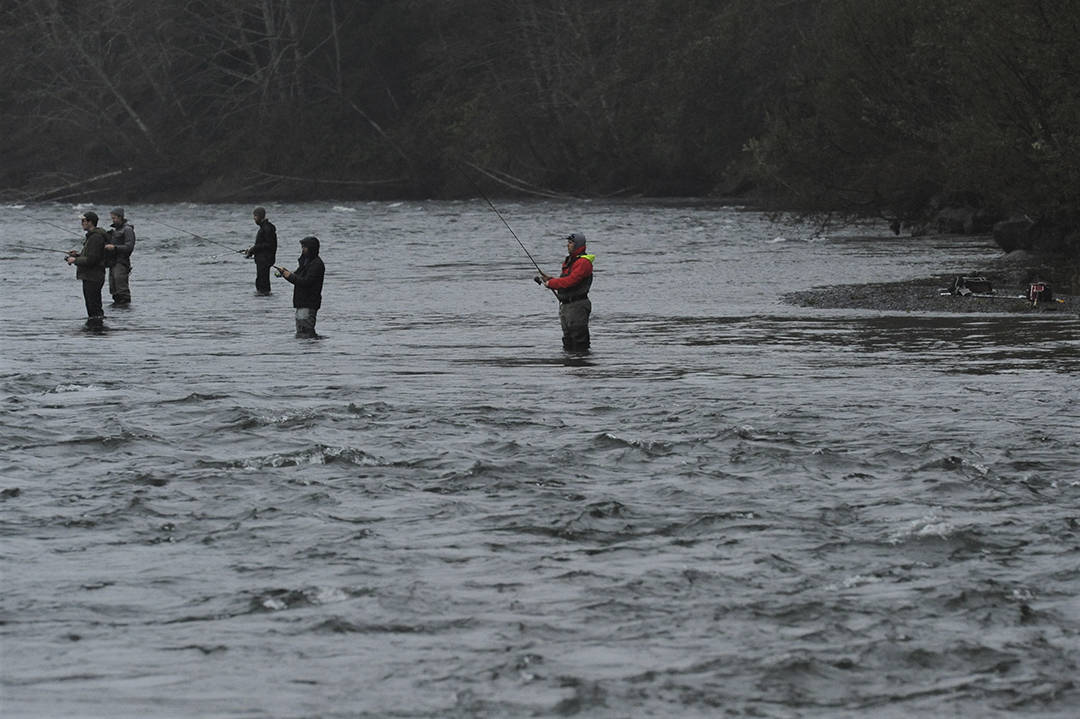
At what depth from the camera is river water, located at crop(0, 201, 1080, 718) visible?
23.4 feet

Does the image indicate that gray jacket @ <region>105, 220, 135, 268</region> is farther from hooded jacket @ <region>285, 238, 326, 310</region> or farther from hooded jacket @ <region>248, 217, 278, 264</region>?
hooded jacket @ <region>285, 238, 326, 310</region>

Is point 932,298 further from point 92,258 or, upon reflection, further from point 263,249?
point 92,258

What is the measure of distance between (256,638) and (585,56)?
7356cm

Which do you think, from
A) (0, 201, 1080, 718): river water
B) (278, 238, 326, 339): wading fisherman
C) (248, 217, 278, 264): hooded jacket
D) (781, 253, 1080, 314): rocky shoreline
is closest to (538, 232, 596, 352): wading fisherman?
(0, 201, 1080, 718): river water

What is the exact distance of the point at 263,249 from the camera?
26.0 metres

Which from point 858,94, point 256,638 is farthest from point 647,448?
point 858,94

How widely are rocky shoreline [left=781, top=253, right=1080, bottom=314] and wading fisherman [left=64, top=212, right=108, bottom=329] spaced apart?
890cm

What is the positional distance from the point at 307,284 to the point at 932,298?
8.95 meters

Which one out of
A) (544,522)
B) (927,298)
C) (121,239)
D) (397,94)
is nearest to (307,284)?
(121,239)

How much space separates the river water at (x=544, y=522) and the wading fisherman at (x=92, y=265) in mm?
554

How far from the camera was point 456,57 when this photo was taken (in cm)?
8394

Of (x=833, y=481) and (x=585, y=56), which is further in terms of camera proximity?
(x=585, y=56)

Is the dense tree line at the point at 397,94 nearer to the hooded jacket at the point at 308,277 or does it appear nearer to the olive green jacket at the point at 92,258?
the olive green jacket at the point at 92,258

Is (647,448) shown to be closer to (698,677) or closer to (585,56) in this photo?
(698,677)
